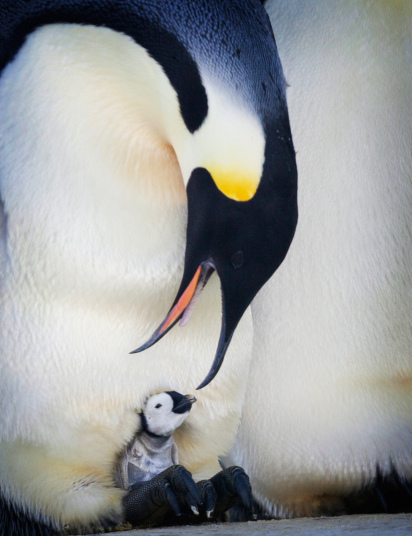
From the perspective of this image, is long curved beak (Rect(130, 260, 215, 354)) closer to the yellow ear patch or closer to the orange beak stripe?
the orange beak stripe

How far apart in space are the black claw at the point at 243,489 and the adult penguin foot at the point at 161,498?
68 mm

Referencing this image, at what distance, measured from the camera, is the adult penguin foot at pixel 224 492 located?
1.39m

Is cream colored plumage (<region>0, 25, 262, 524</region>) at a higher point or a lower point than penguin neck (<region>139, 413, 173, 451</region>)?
higher

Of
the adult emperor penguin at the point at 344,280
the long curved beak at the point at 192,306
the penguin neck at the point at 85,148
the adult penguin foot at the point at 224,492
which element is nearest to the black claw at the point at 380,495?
the adult emperor penguin at the point at 344,280

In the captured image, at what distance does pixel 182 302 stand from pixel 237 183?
0.21 metres

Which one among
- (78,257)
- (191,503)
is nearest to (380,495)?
(191,503)

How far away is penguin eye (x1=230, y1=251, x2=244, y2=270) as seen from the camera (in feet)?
4.33

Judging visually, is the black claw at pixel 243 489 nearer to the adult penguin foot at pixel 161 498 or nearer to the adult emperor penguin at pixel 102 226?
the adult penguin foot at pixel 161 498

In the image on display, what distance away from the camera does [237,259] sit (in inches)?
52.0

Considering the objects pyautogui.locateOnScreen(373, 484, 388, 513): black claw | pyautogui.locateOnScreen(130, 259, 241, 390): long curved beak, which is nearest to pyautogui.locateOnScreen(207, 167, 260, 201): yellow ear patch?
pyautogui.locateOnScreen(130, 259, 241, 390): long curved beak

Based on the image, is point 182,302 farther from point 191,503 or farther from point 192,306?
point 191,503

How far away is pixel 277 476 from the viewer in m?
1.77

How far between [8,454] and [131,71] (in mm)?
662

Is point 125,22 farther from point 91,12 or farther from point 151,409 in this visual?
point 151,409
